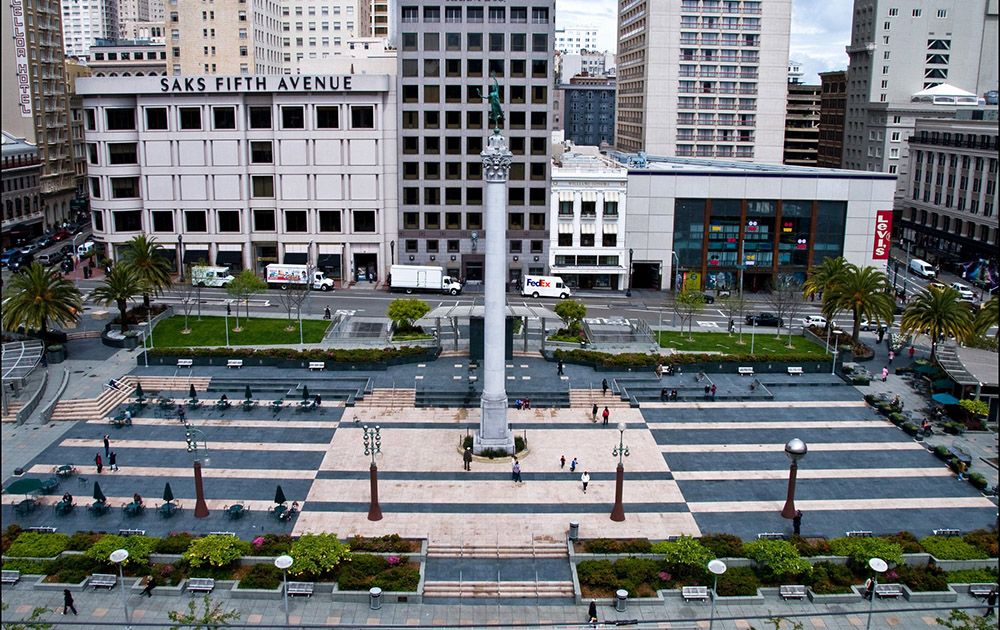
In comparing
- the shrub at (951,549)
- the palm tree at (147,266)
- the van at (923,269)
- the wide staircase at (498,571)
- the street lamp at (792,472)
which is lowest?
the wide staircase at (498,571)

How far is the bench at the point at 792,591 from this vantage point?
39.2 m

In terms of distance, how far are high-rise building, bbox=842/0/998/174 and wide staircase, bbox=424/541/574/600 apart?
373 feet

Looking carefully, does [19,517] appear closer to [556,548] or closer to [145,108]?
[556,548]

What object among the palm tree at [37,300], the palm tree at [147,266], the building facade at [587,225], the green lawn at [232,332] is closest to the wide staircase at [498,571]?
the green lawn at [232,332]

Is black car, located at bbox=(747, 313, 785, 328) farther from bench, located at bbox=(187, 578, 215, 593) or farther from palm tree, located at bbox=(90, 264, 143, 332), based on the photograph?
bench, located at bbox=(187, 578, 215, 593)

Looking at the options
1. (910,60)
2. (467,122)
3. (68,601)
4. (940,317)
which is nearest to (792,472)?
(940,317)

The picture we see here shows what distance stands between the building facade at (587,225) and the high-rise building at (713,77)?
120 ft

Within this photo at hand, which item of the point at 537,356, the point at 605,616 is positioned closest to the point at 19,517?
the point at 605,616

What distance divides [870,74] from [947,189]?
99.1 feet

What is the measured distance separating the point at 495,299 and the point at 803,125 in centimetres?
14406

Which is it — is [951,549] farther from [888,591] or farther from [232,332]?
[232,332]

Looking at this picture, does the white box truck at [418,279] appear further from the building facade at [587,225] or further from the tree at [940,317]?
the tree at [940,317]

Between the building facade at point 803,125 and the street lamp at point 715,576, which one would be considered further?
the building facade at point 803,125

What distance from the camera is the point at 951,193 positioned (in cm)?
11538
